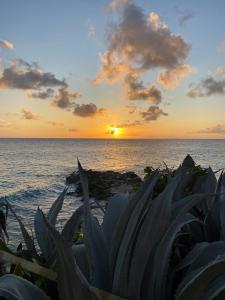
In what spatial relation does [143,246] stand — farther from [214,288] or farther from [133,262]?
[214,288]

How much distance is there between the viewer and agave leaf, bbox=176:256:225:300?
33.4 inches

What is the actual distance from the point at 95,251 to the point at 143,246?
18 cm

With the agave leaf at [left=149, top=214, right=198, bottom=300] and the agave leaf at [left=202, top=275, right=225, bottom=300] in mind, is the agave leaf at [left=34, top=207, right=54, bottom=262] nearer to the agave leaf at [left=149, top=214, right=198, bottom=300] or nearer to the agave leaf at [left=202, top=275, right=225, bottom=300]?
the agave leaf at [left=149, top=214, right=198, bottom=300]

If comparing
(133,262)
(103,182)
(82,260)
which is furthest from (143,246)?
(103,182)

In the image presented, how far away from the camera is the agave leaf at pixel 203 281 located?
85 centimetres

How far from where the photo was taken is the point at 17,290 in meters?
0.93

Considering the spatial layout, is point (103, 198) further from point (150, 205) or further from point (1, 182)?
point (150, 205)

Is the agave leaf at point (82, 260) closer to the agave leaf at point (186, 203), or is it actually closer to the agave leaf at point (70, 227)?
the agave leaf at point (70, 227)

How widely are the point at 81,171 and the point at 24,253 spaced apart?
43 cm

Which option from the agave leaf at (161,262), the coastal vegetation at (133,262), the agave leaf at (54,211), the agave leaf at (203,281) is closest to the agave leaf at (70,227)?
the coastal vegetation at (133,262)

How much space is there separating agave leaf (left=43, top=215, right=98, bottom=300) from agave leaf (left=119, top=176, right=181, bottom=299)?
0.14m

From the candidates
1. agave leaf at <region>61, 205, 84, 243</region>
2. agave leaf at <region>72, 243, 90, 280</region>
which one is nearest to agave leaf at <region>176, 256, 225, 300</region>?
agave leaf at <region>72, 243, 90, 280</region>

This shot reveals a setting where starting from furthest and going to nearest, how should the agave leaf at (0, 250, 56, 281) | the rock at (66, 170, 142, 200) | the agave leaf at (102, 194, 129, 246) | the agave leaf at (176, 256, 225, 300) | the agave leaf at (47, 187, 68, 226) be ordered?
1. the rock at (66, 170, 142, 200)
2. the agave leaf at (47, 187, 68, 226)
3. the agave leaf at (102, 194, 129, 246)
4. the agave leaf at (0, 250, 56, 281)
5. the agave leaf at (176, 256, 225, 300)

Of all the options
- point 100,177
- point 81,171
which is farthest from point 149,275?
point 100,177
